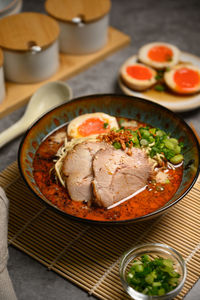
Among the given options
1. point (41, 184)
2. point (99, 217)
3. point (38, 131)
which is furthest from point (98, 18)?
point (99, 217)

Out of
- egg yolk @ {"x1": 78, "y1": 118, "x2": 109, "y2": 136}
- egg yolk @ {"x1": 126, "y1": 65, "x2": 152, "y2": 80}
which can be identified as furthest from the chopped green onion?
egg yolk @ {"x1": 126, "y1": 65, "x2": 152, "y2": 80}

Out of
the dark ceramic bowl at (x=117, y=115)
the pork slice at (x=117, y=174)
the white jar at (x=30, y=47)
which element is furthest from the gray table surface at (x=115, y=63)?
the pork slice at (x=117, y=174)

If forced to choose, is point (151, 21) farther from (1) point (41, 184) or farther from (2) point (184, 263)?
(2) point (184, 263)

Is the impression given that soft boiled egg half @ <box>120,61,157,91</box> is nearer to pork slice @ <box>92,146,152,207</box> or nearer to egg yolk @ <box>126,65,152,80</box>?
egg yolk @ <box>126,65,152,80</box>

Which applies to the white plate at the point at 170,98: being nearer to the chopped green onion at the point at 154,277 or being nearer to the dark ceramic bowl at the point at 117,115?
the dark ceramic bowl at the point at 117,115

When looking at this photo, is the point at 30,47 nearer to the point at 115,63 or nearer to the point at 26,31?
the point at 26,31
